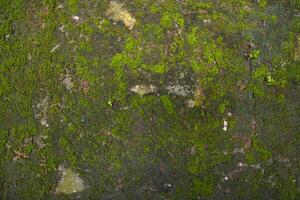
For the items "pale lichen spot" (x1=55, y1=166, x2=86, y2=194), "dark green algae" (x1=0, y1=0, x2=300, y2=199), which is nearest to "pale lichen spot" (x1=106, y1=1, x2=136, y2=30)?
"dark green algae" (x1=0, y1=0, x2=300, y2=199)

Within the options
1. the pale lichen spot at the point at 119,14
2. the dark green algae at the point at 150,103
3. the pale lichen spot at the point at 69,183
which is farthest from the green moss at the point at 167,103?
the pale lichen spot at the point at 69,183

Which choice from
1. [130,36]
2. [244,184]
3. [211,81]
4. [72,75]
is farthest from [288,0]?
[72,75]

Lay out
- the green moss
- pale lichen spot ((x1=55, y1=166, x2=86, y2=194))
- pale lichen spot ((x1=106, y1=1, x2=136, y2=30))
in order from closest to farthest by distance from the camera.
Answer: pale lichen spot ((x1=55, y1=166, x2=86, y2=194)) < the green moss < pale lichen spot ((x1=106, y1=1, x2=136, y2=30))

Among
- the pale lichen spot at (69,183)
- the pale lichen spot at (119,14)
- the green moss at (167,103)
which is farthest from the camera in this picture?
the pale lichen spot at (119,14)

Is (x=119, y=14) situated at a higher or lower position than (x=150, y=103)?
higher

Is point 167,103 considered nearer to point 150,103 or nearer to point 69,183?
point 150,103

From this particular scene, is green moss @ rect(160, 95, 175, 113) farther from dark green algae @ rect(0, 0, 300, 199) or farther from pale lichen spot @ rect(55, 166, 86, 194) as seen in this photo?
pale lichen spot @ rect(55, 166, 86, 194)

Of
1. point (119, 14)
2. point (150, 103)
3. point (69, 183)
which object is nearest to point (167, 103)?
point (150, 103)

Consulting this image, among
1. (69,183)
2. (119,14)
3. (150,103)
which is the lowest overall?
(69,183)

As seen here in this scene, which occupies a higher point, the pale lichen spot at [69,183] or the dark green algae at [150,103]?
the dark green algae at [150,103]

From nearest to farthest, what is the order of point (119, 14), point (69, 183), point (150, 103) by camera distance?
point (69, 183)
point (150, 103)
point (119, 14)

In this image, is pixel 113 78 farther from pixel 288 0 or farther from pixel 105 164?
pixel 288 0

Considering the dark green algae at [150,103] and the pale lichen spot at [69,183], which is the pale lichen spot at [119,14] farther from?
the pale lichen spot at [69,183]
